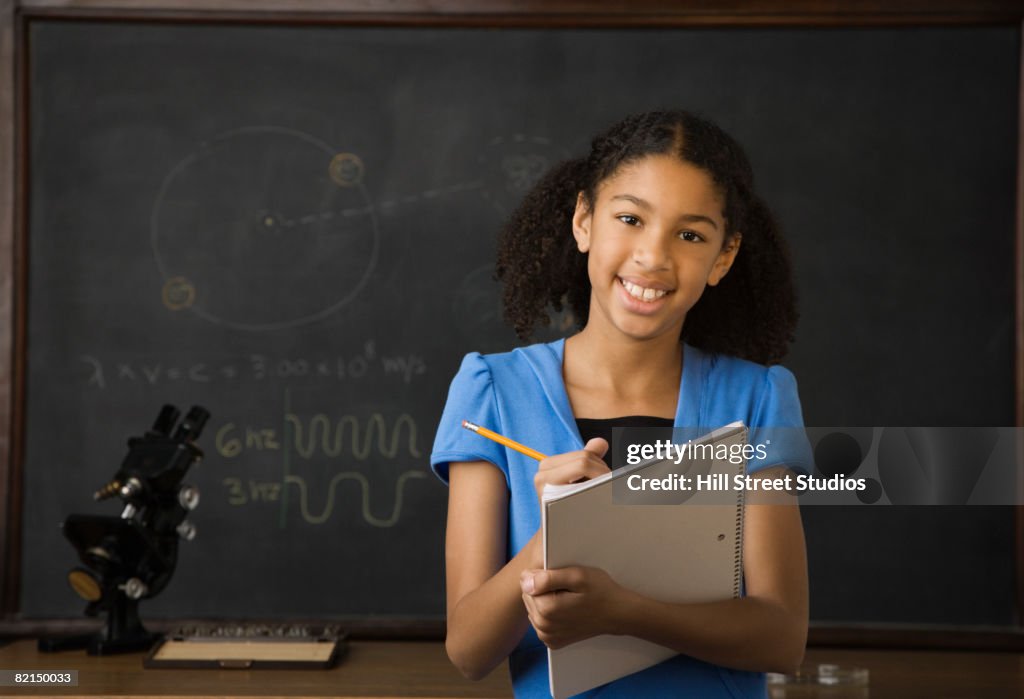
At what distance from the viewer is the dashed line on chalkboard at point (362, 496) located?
2.05 meters

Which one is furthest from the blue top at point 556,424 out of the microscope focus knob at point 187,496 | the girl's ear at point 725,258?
the microscope focus knob at point 187,496

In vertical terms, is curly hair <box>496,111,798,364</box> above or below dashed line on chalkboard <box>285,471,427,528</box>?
above

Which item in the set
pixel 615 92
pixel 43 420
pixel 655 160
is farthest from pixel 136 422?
pixel 655 160

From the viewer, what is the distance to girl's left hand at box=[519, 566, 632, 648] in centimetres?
94

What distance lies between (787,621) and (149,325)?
1.44 meters

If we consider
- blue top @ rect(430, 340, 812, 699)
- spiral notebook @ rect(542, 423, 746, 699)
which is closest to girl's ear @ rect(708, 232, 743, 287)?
blue top @ rect(430, 340, 812, 699)

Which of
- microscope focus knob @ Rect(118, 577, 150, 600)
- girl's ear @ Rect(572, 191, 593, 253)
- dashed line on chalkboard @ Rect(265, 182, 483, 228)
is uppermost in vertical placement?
dashed line on chalkboard @ Rect(265, 182, 483, 228)

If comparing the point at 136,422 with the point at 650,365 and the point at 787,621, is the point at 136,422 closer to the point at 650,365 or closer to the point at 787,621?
the point at 650,365

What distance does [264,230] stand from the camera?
2061mm

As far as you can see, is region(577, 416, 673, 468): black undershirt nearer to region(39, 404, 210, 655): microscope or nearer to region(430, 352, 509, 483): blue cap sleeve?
region(430, 352, 509, 483): blue cap sleeve

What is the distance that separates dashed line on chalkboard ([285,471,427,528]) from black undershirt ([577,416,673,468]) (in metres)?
0.91

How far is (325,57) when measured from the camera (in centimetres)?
208

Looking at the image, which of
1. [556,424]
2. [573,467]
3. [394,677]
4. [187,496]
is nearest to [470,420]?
[556,424]

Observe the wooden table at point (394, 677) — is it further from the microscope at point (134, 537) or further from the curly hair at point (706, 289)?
the curly hair at point (706, 289)
